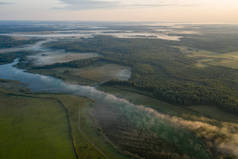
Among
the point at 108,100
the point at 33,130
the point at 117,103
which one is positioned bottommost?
the point at 33,130

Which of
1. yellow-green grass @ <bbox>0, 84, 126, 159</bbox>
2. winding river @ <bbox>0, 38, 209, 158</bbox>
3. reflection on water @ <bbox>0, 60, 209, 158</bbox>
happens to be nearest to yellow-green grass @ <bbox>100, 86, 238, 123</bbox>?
winding river @ <bbox>0, 38, 209, 158</bbox>

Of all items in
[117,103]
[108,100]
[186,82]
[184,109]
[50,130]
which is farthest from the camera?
[186,82]

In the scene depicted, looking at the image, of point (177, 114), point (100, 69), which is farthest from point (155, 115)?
point (100, 69)

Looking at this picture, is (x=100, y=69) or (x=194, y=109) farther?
(x=100, y=69)

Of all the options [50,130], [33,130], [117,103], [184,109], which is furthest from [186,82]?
[33,130]

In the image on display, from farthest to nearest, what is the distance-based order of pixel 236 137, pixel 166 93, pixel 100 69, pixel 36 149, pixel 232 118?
pixel 100 69, pixel 166 93, pixel 232 118, pixel 236 137, pixel 36 149

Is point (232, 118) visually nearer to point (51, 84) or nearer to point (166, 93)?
point (166, 93)

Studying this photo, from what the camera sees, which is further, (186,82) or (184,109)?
(186,82)

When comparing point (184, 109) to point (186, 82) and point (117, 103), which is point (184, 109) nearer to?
point (117, 103)

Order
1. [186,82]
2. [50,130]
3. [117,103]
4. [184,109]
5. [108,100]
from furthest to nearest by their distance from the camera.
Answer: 1. [186,82]
2. [108,100]
3. [117,103]
4. [184,109]
5. [50,130]
